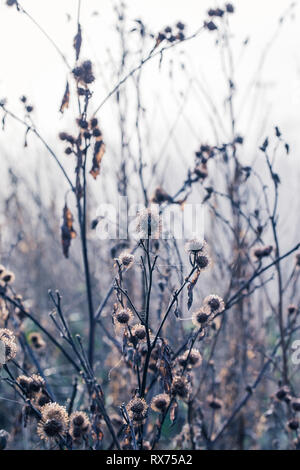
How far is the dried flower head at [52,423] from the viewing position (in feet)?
4.45

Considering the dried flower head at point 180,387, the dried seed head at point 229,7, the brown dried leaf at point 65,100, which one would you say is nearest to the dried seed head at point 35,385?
the dried flower head at point 180,387

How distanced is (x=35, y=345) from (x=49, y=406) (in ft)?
2.90

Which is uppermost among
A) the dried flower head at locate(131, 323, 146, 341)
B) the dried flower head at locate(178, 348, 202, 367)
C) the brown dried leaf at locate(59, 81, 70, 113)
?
the brown dried leaf at locate(59, 81, 70, 113)

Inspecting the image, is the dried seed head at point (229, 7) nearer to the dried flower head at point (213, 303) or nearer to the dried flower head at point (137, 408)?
the dried flower head at point (213, 303)

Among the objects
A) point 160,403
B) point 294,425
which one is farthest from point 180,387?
point 294,425

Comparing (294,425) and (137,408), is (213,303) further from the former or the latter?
(294,425)

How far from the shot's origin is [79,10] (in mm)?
1690

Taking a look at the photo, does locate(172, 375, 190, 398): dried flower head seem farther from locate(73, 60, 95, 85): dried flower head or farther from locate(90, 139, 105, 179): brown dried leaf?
locate(73, 60, 95, 85): dried flower head

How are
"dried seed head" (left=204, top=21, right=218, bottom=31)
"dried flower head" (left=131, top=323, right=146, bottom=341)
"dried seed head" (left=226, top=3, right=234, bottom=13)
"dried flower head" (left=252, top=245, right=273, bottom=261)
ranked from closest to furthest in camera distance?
"dried flower head" (left=131, top=323, right=146, bottom=341)
"dried seed head" (left=204, top=21, right=218, bottom=31)
"dried flower head" (left=252, top=245, right=273, bottom=261)
"dried seed head" (left=226, top=3, right=234, bottom=13)

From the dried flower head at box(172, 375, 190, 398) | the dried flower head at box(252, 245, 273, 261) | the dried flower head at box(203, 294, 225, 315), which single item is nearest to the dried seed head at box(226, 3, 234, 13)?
the dried flower head at box(252, 245, 273, 261)

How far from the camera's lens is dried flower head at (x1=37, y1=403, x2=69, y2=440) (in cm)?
136

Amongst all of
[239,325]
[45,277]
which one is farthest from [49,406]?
[45,277]

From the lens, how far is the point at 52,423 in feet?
→ 4.45
